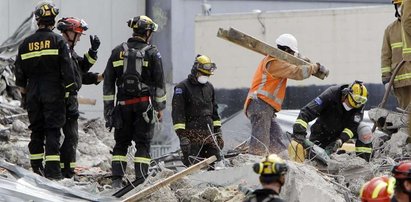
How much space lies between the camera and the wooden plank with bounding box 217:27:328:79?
1221 centimetres

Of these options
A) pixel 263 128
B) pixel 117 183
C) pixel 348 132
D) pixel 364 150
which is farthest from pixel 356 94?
pixel 117 183

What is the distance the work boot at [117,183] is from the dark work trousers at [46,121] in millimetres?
554

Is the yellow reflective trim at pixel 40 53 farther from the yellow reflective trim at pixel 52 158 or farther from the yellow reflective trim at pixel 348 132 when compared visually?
the yellow reflective trim at pixel 348 132

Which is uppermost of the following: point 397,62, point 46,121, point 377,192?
point 397,62

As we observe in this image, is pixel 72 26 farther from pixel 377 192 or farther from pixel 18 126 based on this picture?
pixel 377 192

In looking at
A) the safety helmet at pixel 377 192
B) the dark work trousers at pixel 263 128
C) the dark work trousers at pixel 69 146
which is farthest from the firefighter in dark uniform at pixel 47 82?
the safety helmet at pixel 377 192

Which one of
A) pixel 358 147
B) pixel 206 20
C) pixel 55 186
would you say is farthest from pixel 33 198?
pixel 206 20

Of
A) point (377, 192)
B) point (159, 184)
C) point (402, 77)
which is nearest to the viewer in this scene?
point (377, 192)

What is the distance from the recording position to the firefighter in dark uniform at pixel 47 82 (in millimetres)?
11469

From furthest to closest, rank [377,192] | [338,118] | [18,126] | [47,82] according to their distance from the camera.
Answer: [18,126]
[338,118]
[47,82]
[377,192]

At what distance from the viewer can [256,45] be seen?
12.4 m

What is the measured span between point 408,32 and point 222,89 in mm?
12126

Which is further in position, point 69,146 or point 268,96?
point 268,96

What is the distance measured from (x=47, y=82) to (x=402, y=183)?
565 cm
